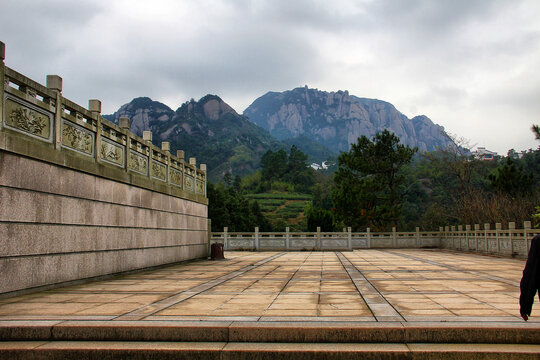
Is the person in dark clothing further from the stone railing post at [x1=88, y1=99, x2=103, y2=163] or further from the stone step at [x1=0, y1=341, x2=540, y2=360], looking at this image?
the stone railing post at [x1=88, y1=99, x2=103, y2=163]

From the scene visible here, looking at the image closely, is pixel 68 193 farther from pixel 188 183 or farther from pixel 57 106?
pixel 188 183

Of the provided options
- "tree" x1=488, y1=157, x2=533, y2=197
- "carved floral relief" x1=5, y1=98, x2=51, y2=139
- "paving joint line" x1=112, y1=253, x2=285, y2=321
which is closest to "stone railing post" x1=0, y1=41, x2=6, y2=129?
"carved floral relief" x1=5, y1=98, x2=51, y2=139

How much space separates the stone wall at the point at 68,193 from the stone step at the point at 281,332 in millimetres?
2411

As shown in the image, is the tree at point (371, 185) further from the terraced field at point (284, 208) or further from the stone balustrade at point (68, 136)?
the terraced field at point (284, 208)

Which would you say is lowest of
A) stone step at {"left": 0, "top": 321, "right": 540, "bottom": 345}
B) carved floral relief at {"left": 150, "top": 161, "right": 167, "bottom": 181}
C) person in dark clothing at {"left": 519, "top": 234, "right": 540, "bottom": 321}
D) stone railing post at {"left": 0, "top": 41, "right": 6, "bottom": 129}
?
stone step at {"left": 0, "top": 321, "right": 540, "bottom": 345}

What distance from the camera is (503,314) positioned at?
4871mm

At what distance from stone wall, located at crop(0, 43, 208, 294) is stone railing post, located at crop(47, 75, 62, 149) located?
0.7 inches

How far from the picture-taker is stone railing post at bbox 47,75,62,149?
299 inches

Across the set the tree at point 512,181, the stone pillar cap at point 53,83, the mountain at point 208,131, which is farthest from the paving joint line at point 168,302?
the mountain at point 208,131

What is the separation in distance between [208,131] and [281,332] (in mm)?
137726

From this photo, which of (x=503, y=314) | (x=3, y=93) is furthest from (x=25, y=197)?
(x=503, y=314)

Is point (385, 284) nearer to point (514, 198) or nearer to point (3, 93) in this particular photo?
point (3, 93)

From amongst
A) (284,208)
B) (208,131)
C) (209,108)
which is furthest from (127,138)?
(209,108)

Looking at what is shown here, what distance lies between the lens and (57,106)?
7668 millimetres
